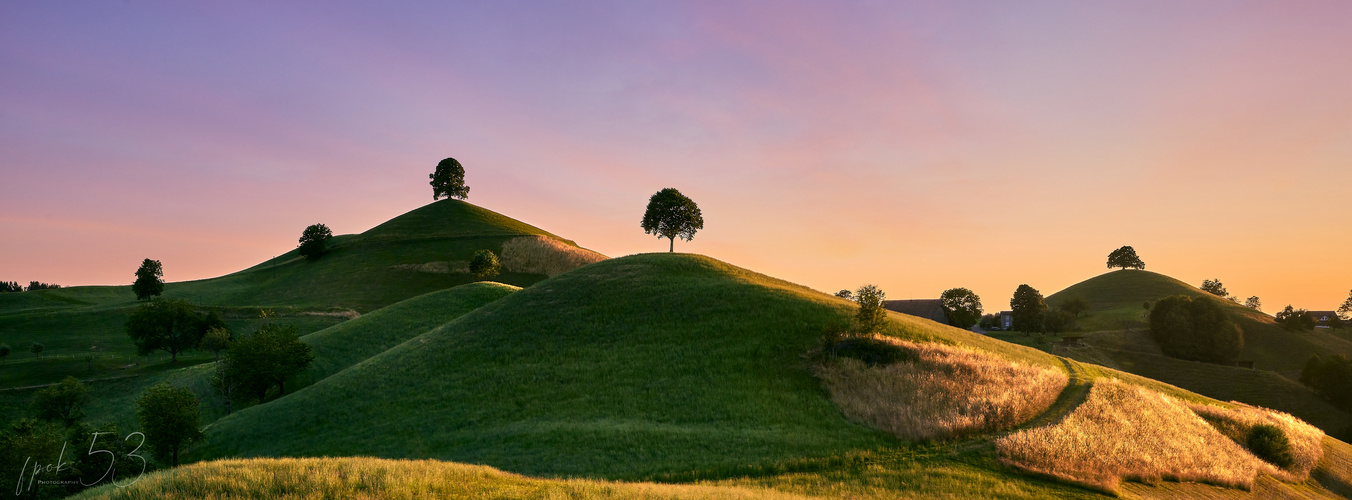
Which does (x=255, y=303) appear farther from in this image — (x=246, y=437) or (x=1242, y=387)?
(x=1242, y=387)

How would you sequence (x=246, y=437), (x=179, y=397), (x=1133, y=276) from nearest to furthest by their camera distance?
(x=179, y=397) → (x=246, y=437) → (x=1133, y=276)

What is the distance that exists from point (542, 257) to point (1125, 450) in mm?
111123

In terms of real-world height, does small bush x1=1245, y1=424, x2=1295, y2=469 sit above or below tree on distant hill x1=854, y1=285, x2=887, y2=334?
below

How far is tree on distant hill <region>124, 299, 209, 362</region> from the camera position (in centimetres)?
6444

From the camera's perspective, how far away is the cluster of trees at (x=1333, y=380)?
6700 cm

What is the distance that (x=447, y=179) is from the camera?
168m

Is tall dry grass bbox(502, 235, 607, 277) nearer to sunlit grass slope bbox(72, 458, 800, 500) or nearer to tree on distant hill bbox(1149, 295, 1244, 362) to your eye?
sunlit grass slope bbox(72, 458, 800, 500)

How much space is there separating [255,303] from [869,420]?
4290 inches

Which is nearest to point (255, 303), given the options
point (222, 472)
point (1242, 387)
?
point (222, 472)

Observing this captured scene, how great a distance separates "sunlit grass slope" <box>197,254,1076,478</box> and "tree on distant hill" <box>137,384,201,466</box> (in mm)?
2454

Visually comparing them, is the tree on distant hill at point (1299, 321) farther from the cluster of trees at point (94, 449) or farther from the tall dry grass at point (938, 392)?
the cluster of trees at point (94, 449)

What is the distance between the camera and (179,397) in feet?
110

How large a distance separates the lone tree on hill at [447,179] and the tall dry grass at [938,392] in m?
155

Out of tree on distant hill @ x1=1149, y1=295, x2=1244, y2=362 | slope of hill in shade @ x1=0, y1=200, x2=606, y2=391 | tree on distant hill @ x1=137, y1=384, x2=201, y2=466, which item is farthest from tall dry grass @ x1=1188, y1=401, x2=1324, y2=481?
slope of hill in shade @ x1=0, y1=200, x2=606, y2=391
